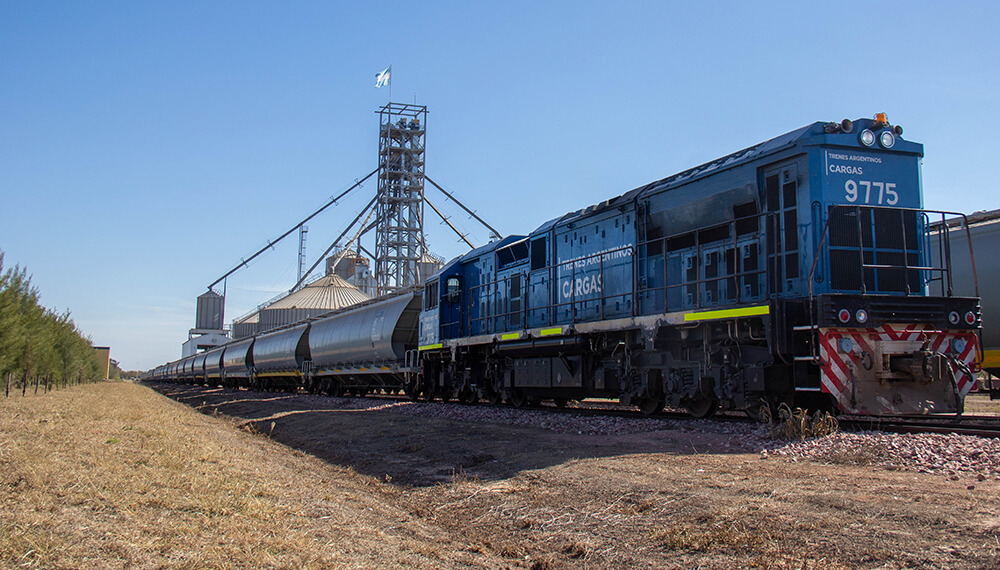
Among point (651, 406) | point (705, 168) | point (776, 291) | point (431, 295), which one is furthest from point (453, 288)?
point (776, 291)

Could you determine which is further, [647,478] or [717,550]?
[647,478]

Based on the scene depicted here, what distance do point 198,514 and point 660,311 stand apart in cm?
872

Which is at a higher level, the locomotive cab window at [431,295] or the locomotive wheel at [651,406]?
the locomotive cab window at [431,295]

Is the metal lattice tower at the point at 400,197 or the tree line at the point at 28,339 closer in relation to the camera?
the tree line at the point at 28,339

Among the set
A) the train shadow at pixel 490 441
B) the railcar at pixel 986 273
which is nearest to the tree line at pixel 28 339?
the train shadow at pixel 490 441

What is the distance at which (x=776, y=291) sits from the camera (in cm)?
976

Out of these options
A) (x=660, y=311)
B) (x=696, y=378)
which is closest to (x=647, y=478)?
(x=696, y=378)

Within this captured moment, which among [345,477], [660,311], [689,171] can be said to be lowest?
[345,477]

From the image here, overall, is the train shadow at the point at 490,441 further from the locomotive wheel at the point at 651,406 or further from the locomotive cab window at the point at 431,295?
the locomotive cab window at the point at 431,295

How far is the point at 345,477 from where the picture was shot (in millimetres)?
8250

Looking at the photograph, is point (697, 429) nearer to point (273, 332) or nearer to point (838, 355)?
point (838, 355)

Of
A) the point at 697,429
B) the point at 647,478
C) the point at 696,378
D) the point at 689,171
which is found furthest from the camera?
the point at 689,171

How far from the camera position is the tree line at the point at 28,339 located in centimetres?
1795

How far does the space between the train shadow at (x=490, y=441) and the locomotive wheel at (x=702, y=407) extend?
634 mm
